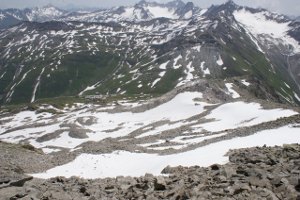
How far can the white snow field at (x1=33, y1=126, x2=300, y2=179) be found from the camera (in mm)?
34562

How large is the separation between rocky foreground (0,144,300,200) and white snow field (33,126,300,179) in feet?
33.1

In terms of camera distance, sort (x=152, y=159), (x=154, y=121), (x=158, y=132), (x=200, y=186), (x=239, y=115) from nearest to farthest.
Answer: (x=200, y=186) < (x=152, y=159) < (x=158, y=132) < (x=239, y=115) < (x=154, y=121)

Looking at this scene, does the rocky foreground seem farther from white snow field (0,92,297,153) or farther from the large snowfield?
white snow field (0,92,297,153)

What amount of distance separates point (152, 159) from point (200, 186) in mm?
21783

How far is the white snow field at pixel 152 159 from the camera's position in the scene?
34562mm

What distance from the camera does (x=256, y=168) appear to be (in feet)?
66.2

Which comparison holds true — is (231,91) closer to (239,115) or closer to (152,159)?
(239,115)

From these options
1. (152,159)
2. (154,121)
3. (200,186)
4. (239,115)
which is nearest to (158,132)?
(239,115)

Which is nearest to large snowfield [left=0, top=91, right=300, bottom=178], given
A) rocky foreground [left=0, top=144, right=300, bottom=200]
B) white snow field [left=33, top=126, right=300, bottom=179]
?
white snow field [left=33, top=126, right=300, bottom=179]

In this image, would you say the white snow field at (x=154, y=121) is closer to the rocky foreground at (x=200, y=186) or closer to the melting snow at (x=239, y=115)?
the melting snow at (x=239, y=115)

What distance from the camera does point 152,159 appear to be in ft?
131

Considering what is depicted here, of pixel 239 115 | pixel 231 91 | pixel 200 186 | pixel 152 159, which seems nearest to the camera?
pixel 200 186

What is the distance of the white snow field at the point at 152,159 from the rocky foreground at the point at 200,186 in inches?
397

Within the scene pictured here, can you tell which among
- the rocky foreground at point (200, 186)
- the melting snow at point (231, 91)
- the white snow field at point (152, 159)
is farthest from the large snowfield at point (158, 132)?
the rocky foreground at point (200, 186)
